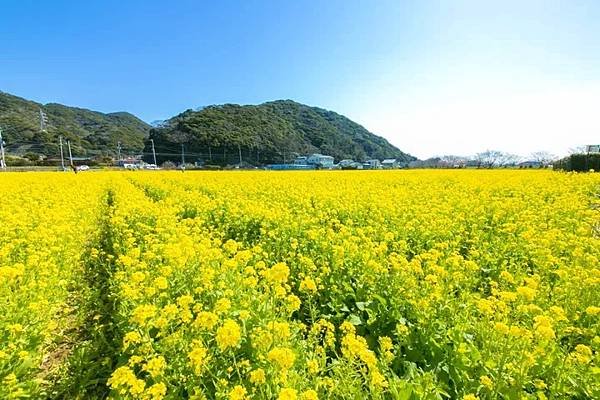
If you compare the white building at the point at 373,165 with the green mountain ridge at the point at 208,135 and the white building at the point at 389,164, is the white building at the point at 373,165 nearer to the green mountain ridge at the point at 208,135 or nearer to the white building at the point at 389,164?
the white building at the point at 389,164

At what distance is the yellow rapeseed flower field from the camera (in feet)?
7.89

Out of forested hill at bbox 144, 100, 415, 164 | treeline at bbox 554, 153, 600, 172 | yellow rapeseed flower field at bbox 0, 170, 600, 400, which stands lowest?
yellow rapeseed flower field at bbox 0, 170, 600, 400

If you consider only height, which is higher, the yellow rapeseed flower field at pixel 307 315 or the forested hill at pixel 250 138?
the forested hill at pixel 250 138

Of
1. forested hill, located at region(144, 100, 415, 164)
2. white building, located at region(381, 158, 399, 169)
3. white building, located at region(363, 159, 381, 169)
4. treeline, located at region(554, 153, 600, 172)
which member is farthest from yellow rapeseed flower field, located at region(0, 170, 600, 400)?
forested hill, located at region(144, 100, 415, 164)

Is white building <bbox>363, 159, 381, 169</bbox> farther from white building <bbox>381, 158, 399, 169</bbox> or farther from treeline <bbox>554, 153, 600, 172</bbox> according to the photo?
treeline <bbox>554, 153, 600, 172</bbox>

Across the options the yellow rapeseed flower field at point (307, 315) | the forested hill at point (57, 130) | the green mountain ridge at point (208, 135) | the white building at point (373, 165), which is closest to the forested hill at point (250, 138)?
the green mountain ridge at point (208, 135)

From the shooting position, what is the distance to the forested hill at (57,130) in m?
87.1

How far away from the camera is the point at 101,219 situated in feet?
35.2

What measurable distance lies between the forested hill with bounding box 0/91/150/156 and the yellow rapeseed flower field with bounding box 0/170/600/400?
296 ft

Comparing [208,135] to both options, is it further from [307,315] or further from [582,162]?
[307,315]

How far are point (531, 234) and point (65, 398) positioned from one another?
6.59m

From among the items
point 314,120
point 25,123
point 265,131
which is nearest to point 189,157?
point 265,131

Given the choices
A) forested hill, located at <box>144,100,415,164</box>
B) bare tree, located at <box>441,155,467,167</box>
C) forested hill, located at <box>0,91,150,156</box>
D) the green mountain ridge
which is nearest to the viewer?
bare tree, located at <box>441,155,467,167</box>

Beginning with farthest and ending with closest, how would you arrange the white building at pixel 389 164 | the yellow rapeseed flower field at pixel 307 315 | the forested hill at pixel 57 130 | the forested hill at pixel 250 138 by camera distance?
1. the forested hill at pixel 57 130
2. the forested hill at pixel 250 138
3. the white building at pixel 389 164
4. the yellow rapeseed flower field at pixel 307 315
